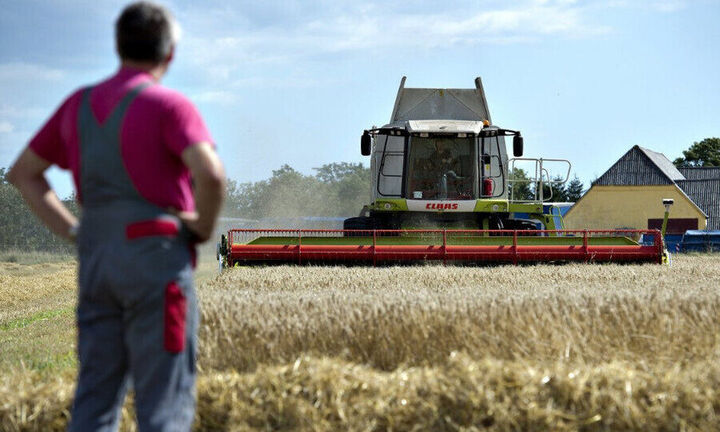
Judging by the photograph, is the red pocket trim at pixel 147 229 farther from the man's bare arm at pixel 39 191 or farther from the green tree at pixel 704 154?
the green tree at pixel 704 154

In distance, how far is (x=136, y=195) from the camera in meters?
2.75

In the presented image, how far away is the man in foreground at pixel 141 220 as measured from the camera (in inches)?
106

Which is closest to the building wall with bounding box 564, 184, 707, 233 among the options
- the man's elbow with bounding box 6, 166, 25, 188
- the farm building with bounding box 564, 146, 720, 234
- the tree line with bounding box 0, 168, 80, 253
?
the farm building with bounding box 564, 146, 720, 234

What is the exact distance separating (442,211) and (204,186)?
10126 millimetres

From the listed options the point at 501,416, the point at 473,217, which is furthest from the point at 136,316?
the point at 473,217

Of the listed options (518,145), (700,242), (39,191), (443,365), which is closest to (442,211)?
(518,145)

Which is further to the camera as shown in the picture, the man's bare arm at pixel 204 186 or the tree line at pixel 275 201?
the tree line at pixel 275 201

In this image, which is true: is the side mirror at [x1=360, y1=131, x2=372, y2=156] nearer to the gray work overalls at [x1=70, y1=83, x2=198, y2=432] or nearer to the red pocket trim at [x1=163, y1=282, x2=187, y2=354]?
the gray work overalls at [x1=70, y1=83, x2=198, y2=432]

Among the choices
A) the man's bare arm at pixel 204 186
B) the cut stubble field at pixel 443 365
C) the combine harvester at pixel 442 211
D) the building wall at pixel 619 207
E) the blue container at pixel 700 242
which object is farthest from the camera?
the building wall at pixel 619 207

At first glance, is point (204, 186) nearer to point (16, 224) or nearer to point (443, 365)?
point (443, 365)

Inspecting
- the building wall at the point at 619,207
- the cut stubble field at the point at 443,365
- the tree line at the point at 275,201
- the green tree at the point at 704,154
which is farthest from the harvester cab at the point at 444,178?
the green tree at the point at 704,154

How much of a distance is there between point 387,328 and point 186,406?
244cm

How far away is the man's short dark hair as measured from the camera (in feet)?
9.03

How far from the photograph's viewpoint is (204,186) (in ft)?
8.94
